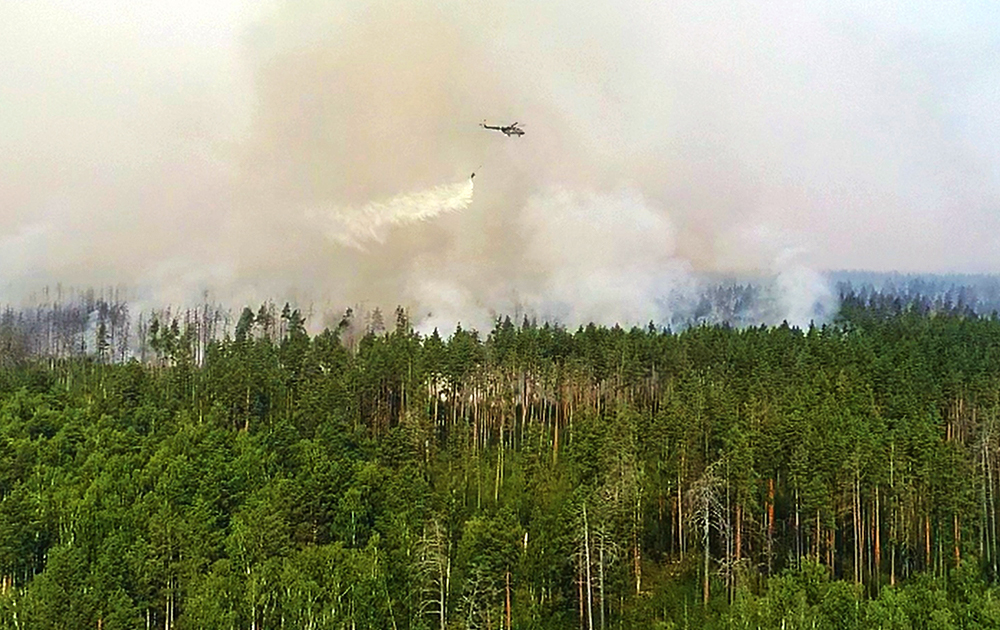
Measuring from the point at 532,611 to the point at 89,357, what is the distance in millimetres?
127794

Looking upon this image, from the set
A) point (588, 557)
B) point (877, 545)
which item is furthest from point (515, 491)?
point (877, 545)

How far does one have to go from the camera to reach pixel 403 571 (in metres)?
57.3

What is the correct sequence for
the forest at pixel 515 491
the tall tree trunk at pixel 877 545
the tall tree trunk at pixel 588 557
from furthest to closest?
the tall tree trunk at pixel 877 545 < the forest at pixel 515 491 < the tall tree trunk at pixel 588 557

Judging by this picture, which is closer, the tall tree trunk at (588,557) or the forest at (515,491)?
the tall tree trunk at (588,557)

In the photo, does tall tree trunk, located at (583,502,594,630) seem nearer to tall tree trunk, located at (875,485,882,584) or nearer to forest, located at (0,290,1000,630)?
forest, located at (0,290,1000,630)

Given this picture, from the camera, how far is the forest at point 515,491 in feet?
174

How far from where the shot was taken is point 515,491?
76562 millimetres

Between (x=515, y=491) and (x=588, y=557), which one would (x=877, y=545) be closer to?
(x=588, y=557)

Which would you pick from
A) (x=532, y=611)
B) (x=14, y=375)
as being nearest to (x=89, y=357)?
(x=14, y=375)

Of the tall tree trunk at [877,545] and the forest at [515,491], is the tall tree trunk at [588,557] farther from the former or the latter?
the tall tree trunk at [877,545]

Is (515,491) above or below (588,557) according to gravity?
above

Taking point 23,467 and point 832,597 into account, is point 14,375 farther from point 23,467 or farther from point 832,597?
point 832,597

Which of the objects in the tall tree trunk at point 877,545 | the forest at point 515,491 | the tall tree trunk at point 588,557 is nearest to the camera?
the tall tree trunk at point 588,557

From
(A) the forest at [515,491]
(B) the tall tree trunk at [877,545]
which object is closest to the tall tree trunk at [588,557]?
(A) the forest at [515,491]
